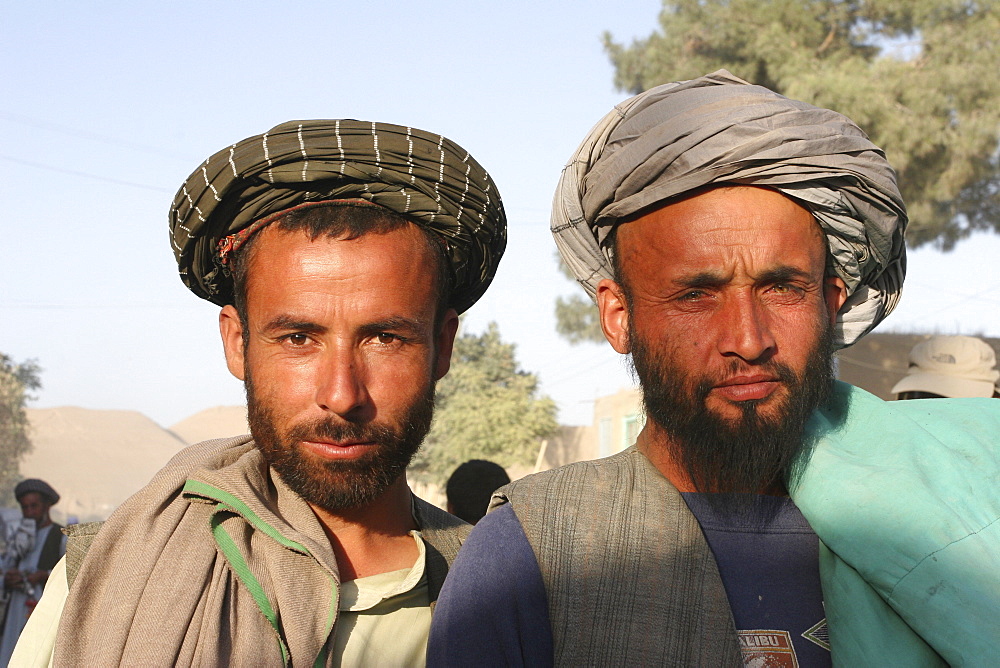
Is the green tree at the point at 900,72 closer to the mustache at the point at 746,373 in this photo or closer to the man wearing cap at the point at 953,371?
the man wearing cap at the point at 953,371

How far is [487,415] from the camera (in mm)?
30484

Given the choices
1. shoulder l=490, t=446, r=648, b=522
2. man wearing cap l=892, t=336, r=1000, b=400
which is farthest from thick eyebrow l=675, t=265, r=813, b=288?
man wearing cap l=892, t=336, r=1000, b=400

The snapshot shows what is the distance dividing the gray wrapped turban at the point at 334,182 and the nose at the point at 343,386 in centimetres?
43

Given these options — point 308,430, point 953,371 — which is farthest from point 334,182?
point 953,371

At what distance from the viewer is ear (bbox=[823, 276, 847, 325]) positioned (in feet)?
7.76

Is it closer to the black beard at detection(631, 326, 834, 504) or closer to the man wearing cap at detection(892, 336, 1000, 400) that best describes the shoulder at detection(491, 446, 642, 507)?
the black beard at detection(631, 326, 834, 504)

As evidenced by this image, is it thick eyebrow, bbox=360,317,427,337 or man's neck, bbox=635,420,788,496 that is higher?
thick eyebrow, bbox=360,317,427,337

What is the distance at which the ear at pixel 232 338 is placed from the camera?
8.29 feet

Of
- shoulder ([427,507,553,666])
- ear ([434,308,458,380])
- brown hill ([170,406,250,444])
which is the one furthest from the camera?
brown hill ([170,406,250,444])

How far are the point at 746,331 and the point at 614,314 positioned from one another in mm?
442

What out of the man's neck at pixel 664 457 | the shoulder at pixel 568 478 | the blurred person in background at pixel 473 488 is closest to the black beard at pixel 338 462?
the shoulder at pixel 568 478

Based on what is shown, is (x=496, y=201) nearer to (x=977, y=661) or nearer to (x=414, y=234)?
(x=414, y=234)

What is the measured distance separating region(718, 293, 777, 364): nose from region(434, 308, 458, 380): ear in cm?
79

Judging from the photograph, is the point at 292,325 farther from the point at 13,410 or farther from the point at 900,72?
the point at 13,410
